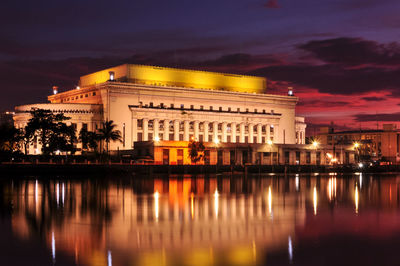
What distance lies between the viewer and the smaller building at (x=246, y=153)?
453 ft

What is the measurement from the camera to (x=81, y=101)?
166375mm

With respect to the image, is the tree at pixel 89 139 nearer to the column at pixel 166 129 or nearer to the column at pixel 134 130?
the column at pixel 134 130

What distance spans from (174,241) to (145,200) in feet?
68.1

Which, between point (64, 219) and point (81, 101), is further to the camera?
point (81, 101)

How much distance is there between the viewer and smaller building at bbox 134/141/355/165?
138 meters

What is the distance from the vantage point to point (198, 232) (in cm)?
2841

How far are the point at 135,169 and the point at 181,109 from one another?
53607mm

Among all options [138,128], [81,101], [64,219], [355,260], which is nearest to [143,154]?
[138,128]

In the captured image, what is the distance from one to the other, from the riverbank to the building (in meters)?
16.7

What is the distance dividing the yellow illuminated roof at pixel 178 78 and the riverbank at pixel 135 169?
45736mm

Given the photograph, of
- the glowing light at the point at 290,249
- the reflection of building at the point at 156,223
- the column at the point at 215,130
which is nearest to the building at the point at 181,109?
the column at the point at 215,130

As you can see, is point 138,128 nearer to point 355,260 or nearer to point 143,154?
point 143,154

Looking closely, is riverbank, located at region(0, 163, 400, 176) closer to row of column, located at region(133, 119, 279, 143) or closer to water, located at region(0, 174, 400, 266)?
row of column, located at region(133, 119, 279, 143)

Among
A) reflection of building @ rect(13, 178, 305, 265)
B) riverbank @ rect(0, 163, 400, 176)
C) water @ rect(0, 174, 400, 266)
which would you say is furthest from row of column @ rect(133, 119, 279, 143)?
water @ rect(0, 174, 400, 266)
